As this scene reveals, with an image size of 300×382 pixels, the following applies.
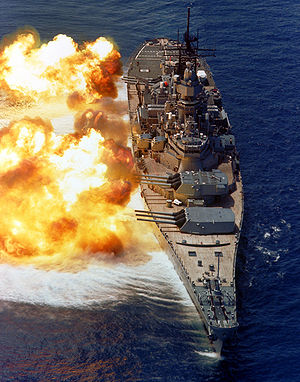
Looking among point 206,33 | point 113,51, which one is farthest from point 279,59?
point 113,51

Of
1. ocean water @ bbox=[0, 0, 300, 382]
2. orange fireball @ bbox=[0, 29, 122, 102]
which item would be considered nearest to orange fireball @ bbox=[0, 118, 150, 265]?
ocean water @ bbox=[0, 0, 300, 382]

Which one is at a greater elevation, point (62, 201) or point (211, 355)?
point (62, 201)

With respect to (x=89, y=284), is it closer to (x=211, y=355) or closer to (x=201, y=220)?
(x=201, y=220)

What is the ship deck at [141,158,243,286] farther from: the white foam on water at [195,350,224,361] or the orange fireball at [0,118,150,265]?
the white foam on water at [195,350,224,361]

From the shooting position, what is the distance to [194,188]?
4916 cm

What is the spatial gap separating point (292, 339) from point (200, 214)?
569 inches

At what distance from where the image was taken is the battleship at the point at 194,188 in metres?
42.1

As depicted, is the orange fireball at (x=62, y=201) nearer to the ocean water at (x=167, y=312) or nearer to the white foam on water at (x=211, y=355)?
the ocean water at (x=167, y=312)

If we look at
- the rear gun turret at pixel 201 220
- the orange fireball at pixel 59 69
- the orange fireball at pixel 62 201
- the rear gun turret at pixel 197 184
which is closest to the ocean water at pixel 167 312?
the orange fireball at pixel 62 201

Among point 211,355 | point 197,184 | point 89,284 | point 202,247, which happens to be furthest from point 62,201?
point 211,355

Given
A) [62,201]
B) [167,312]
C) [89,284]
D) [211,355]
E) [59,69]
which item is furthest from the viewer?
[59,69]

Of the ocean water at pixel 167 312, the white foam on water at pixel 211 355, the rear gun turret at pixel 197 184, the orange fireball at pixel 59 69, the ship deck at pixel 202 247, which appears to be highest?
the orange fireball at pixel 59 69

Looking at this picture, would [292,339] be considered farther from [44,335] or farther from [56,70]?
[56,70]

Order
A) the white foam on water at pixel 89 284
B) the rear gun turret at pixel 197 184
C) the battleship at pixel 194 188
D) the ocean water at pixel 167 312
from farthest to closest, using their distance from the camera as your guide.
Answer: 1. the rear gun turret at pixel 197 184
2. the white foam on water at pixel 89 284
3. the battleship at pixel 194 188
4. the ocean water at pixel 167 312
